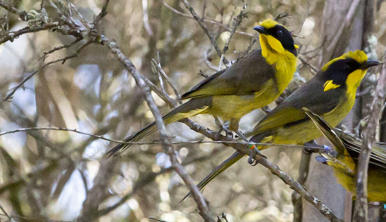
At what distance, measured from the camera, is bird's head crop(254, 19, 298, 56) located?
3.39m

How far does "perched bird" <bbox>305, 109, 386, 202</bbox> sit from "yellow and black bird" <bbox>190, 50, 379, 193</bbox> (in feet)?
1.89

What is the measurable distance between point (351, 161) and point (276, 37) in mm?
1079

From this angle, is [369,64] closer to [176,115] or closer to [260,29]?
[260,29]

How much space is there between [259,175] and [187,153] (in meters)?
0.93

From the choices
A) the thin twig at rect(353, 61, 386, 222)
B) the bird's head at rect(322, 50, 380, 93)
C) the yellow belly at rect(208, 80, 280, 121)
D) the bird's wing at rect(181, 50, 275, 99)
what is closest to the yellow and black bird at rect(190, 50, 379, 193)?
the bird's head at rect(322, 50, 380, 93)

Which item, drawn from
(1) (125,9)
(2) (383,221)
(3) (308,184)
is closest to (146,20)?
(1) (125,9)

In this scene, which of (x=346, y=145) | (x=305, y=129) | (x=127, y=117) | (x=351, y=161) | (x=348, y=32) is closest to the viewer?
(x=346, y=145)

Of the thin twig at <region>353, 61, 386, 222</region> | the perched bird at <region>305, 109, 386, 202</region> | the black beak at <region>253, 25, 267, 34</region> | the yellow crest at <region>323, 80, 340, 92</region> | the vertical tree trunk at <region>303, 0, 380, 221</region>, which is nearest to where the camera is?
the thin twig at <region>353, 61, 386, 222</region>

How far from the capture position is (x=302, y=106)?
3605 millimetres

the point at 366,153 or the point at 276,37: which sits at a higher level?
the point at 276,37

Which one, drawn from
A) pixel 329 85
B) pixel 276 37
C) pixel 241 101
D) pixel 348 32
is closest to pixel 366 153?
pixel 241 101

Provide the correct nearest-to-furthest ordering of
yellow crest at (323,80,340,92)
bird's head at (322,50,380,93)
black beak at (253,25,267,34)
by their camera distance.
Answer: black beak at (253,25,267,34) → bird's head at (322,50,380,93) → yellow crest at (323,80,340,92)

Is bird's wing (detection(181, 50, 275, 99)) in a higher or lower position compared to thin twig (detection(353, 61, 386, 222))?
higher

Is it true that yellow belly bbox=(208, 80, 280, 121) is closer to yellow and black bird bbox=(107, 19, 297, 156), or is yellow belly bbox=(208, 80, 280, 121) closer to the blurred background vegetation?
yellow and black bird bbox=(107, 19, 297, 156)
